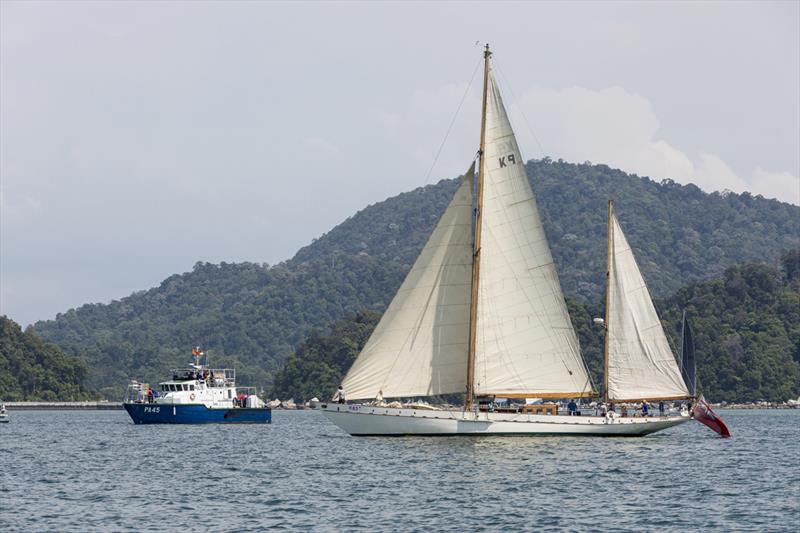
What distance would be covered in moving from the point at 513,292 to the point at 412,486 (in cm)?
1980

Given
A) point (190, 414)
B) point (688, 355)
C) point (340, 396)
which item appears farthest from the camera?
point (190, 414)

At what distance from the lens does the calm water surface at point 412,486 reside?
4350 centimetres

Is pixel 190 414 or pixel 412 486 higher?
pixel 190 414

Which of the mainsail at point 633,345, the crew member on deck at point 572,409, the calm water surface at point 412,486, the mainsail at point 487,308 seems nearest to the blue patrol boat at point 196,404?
the calm water surface at point 412,486

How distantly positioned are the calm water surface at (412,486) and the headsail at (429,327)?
3.52 m

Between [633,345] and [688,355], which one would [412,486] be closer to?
[633,345]

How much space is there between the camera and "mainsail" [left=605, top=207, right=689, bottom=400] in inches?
2926

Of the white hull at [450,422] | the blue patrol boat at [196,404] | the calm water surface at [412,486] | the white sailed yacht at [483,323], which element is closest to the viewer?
the calm water surface at [412,486]

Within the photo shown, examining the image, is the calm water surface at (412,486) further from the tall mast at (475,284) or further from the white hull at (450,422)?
the tall mast at (475,284)

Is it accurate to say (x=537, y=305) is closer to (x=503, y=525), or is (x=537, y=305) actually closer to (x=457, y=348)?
(x=457, y=348)

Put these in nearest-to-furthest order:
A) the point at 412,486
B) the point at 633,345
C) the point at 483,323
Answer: the point at 412,486 < the point at 483,323 < the point at 633,345

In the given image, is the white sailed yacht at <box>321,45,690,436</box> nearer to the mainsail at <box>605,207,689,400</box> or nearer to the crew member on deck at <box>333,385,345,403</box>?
the crew member on deck at <box>333,385,345,403</box>

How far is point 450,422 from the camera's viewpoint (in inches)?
2739

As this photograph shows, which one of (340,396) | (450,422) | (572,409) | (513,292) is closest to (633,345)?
(572,409)
